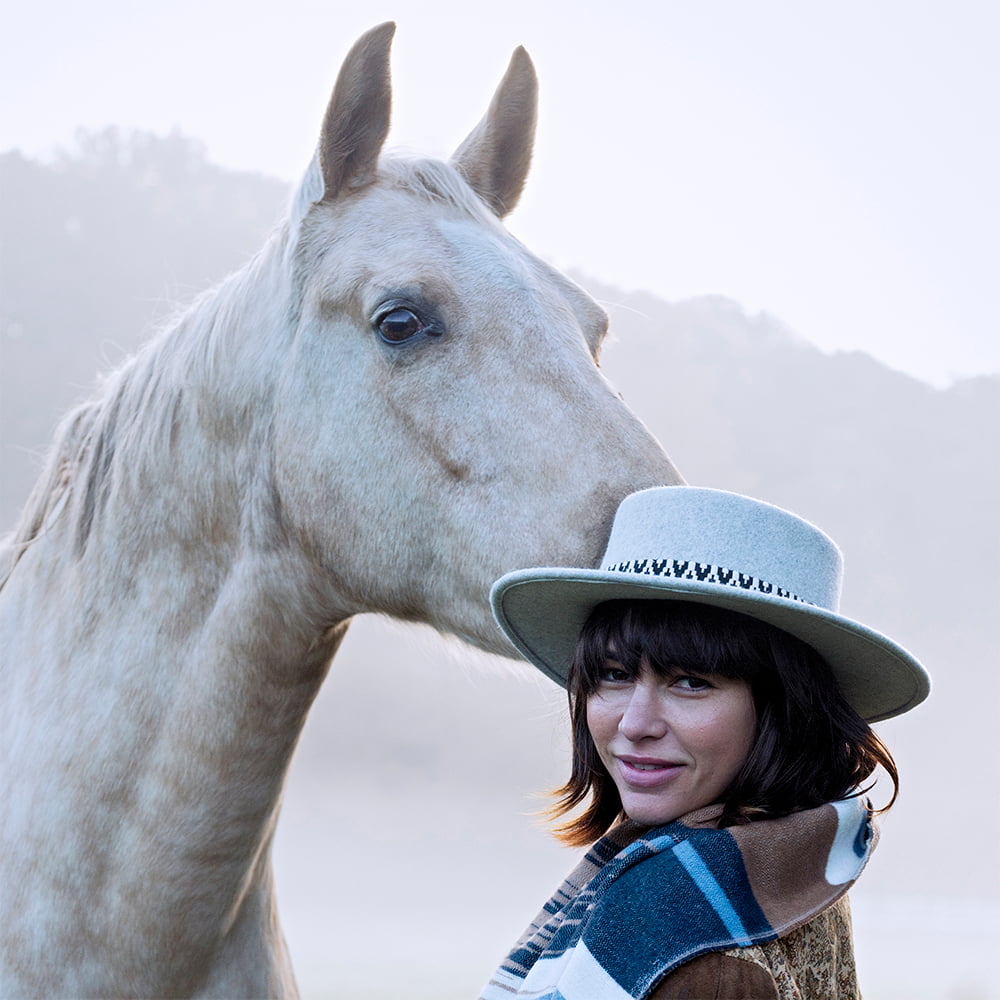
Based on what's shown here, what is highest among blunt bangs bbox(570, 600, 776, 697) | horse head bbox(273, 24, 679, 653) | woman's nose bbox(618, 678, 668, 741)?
horse head bbox(273, 24, 679, 653)

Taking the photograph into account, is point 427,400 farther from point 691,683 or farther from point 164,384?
point 691,683

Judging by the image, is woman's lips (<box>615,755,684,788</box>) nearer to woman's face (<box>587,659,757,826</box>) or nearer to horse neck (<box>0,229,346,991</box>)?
woman's face (<box>587,659,757,826</box>)

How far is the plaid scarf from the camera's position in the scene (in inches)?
52.2

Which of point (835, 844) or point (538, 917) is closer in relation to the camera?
point (835, 844)

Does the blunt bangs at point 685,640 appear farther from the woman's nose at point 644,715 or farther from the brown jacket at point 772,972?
the brown jacket at point 772,972

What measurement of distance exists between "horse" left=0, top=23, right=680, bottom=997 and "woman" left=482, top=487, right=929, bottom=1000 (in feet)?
1.33

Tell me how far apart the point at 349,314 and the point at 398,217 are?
9.8 inches

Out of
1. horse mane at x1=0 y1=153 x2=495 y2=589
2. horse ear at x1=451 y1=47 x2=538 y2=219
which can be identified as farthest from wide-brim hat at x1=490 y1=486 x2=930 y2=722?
horse ear at x1=451 y1=47 x2=538 y2=219

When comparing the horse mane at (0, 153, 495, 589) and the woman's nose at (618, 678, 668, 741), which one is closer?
the woman's nose at (618, 678, 668, 741)

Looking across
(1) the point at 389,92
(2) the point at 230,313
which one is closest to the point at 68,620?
(2) the point at 230,313

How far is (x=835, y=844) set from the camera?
147 centimetres

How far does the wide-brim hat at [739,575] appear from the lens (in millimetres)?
1518

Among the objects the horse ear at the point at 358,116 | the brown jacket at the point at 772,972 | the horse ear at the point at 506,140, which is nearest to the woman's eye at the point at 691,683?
the brown jacket at the point at 772,972

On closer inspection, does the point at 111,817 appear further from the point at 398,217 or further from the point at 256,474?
the point at 398,217
